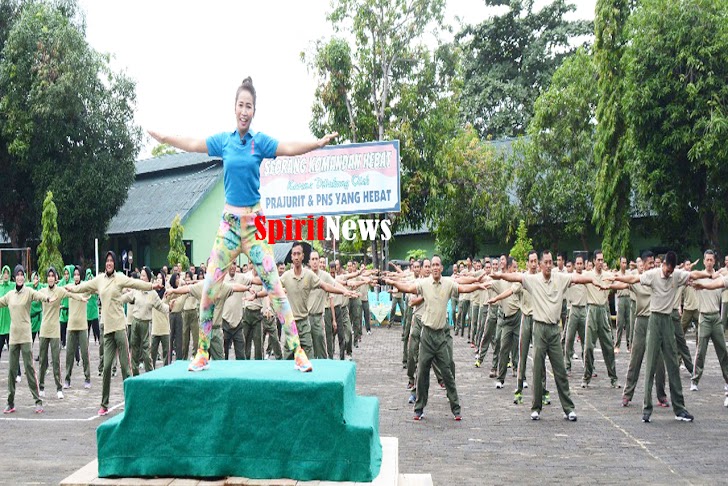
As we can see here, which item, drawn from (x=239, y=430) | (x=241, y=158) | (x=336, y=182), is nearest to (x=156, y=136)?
(x=241, y=158)

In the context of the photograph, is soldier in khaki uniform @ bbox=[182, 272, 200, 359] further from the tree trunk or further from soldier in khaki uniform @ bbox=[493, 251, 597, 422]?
the tree trunk

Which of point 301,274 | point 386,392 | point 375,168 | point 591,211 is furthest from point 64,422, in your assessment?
point 591,211

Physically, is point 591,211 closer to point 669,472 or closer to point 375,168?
point 375,168

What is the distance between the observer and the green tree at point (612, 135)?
90.5ft

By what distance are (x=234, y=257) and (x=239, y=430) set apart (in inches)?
57.5

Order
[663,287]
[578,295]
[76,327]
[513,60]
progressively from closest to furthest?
1. [663,287]
2. [76,327]
3. [578,295]
4. [513,60]

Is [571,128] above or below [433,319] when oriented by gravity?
above

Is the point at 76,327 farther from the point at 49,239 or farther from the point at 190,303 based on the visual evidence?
the point at 49,239

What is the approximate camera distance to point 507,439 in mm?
10367

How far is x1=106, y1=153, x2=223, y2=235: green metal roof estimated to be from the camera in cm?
4031

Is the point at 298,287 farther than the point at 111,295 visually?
Yes

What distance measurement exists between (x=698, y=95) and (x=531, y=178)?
380 inches

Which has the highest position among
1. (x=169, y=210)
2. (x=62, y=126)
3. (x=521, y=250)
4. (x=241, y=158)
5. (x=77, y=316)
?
(x=62, y=126)

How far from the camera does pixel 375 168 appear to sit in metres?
26.2
